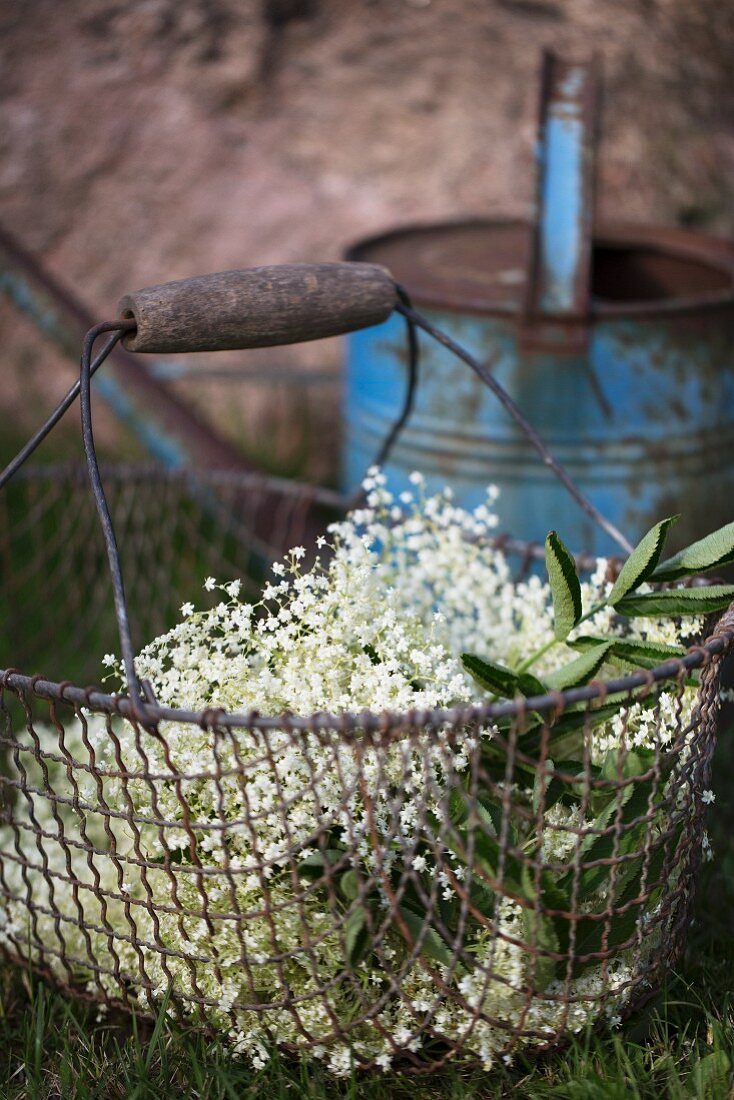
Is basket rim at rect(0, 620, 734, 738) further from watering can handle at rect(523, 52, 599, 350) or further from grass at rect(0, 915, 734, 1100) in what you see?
watering can handle at rect(523, 52, 599, 350)

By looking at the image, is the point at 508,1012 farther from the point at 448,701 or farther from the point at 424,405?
the point at 424,405

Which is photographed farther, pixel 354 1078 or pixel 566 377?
pixel 566 377

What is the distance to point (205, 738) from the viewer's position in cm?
99

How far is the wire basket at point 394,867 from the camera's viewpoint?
886 mm

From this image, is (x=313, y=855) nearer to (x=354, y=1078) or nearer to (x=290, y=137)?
(x=354, y=1078)

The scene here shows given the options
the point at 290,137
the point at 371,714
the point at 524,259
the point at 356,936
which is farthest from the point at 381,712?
the point at 290,137

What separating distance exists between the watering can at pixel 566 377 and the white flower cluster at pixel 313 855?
0.72 m

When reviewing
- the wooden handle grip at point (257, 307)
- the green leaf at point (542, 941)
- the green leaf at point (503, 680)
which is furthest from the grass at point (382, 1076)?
the wooden handle grip at point (257, 307)

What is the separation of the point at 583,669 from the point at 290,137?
2200 millimetres

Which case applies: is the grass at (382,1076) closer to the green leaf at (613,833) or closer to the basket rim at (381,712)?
the green leaf at (613,833)

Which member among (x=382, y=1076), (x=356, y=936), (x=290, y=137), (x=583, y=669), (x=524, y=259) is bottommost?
(x=382, y=1076)

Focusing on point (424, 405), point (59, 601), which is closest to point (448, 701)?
point (424, 405)

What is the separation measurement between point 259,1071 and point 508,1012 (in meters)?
0.23

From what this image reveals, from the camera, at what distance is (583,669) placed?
3.28ft
